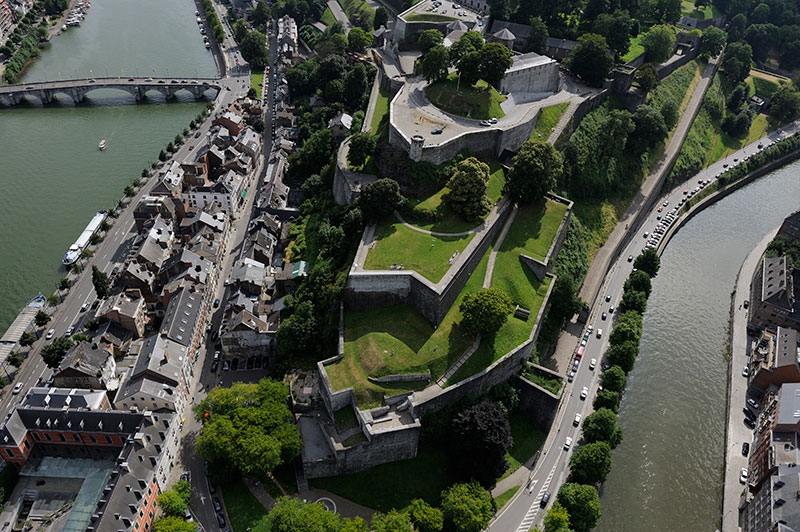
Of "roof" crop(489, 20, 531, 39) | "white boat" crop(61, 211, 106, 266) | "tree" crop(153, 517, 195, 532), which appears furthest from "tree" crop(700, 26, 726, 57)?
"tree" crop(153, 517, 195, 532)

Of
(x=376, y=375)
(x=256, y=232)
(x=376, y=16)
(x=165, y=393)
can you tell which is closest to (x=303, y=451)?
(x=376, y=375)

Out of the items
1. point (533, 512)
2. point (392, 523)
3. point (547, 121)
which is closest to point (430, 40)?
point (547, 121)

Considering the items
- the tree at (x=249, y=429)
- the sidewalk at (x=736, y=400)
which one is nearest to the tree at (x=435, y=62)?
the tree at (x=249, y=429)

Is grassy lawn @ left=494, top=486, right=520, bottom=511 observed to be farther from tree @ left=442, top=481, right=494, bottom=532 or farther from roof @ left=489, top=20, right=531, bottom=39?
roof @ left=489, top=20, right=531, bottom=39

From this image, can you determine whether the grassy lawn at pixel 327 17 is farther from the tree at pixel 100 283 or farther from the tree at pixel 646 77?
the tree at pixel 100 283

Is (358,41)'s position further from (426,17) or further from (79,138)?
(79,138)

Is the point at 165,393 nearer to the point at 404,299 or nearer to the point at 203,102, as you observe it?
the point at 404,299
